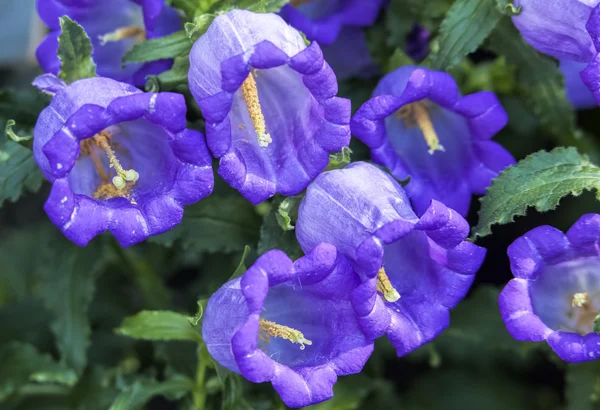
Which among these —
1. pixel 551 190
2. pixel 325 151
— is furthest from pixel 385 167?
pixel 551 190

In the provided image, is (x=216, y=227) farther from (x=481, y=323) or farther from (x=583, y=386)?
(x=583, y=386)

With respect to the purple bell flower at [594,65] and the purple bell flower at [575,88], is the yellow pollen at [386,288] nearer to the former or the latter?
the purple bell flower at [594,65]

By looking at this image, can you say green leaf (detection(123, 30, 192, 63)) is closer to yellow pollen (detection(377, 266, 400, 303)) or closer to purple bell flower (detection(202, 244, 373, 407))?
purple bell flower (detection(202, 244, 373, 407))

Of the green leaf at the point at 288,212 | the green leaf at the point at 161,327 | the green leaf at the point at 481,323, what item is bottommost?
the green leaf at the point at 481,323

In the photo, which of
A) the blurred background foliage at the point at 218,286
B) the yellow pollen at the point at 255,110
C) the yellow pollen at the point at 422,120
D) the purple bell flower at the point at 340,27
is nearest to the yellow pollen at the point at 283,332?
the blurred background foliage at the point at 218,286

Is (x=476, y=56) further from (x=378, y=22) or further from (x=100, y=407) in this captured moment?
(x=100, y=407)

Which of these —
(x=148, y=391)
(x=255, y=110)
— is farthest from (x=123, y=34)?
(x=148, y=391)

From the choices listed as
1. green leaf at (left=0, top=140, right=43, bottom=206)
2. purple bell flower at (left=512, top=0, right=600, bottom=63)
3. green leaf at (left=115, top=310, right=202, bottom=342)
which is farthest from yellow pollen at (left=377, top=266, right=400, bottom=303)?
green leaf at (left=0, top=140, right=43, bottom=206)
